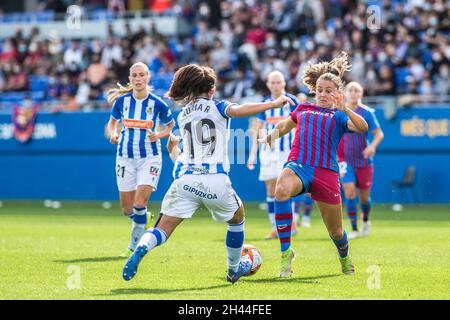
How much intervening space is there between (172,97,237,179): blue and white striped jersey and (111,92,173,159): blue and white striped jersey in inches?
133

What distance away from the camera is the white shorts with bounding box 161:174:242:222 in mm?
8648

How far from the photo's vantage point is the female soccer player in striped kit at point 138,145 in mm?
11992

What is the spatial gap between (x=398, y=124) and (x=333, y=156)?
1210 cm

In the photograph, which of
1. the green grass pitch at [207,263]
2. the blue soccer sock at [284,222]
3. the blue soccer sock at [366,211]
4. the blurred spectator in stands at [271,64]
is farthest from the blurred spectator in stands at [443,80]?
the blue soccer sock at [284,222]

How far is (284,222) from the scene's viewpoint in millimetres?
9844

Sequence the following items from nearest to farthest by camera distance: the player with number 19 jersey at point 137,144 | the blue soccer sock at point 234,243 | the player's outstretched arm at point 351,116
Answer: the blue soccer sock at point 234,243, the player's outstretched arm at point 351,116, the player with number 19 jersey at point 137,144

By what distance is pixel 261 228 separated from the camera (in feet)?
53.7

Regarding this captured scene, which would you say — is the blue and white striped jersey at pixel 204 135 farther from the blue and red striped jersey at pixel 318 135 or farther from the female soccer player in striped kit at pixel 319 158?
the blue and red striped jersey at pixel 318 135

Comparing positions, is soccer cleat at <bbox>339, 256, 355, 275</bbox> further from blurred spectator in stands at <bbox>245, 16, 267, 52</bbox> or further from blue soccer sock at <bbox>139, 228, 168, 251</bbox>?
blurred spectator in stands at <bbox>245, 16, 267, 52</bbox>

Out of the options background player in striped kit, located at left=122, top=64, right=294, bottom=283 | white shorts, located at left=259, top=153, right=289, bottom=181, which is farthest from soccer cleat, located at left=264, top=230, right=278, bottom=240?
background player in striped kit, located at left=122, top=64, right=294, bottom=283

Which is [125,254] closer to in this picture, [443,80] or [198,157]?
[198,157]

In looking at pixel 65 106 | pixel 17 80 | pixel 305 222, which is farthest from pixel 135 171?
pixel 17 80
